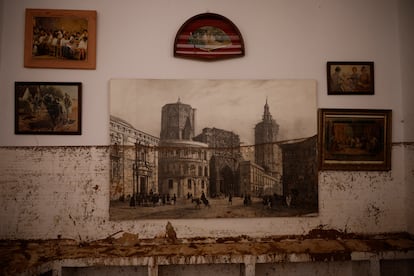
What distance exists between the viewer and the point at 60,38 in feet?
9.37

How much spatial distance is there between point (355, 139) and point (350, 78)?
0.66 meters

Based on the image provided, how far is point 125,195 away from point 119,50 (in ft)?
4.95

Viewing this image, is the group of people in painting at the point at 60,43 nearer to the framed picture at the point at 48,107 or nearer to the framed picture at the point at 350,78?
the framed picture at the point at 48,107

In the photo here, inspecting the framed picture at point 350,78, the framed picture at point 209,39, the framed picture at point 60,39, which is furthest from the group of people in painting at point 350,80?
the framed picture at point 60,39

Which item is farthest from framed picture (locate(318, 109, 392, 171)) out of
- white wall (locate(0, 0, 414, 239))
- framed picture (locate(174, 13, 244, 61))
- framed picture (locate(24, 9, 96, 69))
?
framed picture (locate(24, 9, 96, 69))

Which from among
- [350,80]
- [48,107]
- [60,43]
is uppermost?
[60,43]

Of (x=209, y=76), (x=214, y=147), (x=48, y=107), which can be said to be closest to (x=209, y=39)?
(x=209, y=76)

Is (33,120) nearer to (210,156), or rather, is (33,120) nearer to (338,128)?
(210,156)

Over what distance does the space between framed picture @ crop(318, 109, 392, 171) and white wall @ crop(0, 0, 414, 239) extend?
10 centimetres

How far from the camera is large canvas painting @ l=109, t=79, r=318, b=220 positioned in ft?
9.49

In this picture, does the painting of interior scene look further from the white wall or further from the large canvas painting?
the large canvas painting

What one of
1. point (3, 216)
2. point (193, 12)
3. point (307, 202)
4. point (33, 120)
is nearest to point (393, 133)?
point (307, 202)

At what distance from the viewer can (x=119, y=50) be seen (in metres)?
2.91

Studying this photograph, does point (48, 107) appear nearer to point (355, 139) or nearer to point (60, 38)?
point (60, 38)
